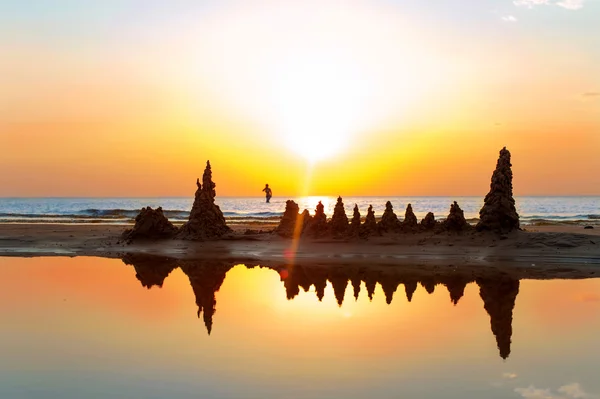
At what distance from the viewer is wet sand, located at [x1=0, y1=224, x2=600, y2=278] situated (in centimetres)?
2386

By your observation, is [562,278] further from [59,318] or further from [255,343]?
[59,318]

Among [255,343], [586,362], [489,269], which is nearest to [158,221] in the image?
[489,269]

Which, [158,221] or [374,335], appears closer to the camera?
[374,335]

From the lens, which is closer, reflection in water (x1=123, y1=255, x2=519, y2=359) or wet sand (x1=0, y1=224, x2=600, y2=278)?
reflection in water (x1=123, y1=255, x2=519, y2=359)

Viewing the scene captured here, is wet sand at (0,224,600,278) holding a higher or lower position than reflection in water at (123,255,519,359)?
higher

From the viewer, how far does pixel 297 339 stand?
34.0ft

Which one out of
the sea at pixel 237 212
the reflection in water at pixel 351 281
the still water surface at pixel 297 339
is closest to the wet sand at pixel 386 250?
the reflection in water at pixel 351 281

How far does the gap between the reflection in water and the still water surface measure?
92 millimetres

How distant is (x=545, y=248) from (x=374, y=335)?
17.9m

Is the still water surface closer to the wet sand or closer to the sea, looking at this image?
the wet sand

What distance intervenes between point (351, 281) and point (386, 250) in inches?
358

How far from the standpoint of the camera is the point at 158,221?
31234 mm

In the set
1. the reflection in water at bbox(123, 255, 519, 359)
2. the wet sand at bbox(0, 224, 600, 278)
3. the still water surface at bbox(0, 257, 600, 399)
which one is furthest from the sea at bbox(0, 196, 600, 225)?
the still water surface at bbox(0, 257, 600, 399)

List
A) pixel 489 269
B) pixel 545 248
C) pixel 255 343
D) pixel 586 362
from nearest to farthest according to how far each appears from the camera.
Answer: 1. pixel 586 362
2. pixel 255 343
3. pixel 489 269
4. pixel 545 248
